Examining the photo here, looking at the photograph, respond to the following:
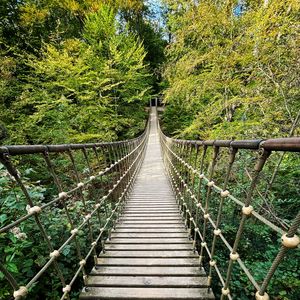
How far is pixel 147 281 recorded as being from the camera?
5.04 ft

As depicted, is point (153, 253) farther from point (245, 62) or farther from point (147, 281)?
point (245, 62)

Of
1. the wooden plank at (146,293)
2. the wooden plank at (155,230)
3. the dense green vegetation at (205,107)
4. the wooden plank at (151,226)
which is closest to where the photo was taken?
the wooden plank at (146,293)

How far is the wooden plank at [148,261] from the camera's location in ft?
5.65

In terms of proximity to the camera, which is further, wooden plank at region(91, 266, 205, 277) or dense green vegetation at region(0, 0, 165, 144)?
dense green vegetation at region(0, 0, 165, 144)

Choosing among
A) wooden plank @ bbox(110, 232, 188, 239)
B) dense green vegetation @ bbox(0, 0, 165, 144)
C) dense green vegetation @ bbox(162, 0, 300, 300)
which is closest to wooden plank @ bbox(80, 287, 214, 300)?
wooden plank @ bbox(110, 232, 188, 239)

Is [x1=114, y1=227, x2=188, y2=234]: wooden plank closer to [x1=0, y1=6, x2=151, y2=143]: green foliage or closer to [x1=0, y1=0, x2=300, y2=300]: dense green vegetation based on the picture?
[x1=0, y1=0, x2=300, y2=300]: dense green vegetation

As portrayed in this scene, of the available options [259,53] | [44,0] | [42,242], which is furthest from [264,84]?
[44,0]

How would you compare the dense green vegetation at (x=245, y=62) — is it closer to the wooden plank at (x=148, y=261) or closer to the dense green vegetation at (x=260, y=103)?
the dense green vegetation at (x=260, y=103)

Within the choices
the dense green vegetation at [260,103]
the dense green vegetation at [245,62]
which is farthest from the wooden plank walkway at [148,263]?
the dense green vegetation at [245,62]

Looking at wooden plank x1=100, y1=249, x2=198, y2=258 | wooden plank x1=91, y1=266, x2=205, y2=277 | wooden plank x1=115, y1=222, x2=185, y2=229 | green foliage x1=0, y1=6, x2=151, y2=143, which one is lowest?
wooden plank x1=115, y1=222, x2=185, y2=229

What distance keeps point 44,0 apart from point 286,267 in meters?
15.9

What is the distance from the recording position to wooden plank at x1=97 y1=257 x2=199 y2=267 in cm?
172

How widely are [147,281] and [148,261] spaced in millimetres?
244

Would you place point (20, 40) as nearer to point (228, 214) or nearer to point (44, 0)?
point (44, 0)
